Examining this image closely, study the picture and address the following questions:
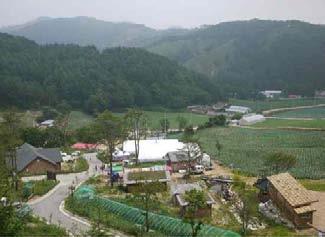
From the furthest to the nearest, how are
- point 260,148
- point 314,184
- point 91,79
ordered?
point 91,79, point 260,148, point 314,184

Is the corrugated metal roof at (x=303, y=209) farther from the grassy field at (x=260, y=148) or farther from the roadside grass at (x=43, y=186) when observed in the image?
the roadside grass at (x=43, y=186)

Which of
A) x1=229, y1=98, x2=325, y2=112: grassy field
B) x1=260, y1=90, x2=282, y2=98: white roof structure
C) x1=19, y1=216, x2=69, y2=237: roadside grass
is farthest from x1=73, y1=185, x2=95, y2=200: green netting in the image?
x1=260, y1=90, x2=282, y2=98: white roof structure

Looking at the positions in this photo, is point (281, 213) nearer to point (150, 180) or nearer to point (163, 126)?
point (150, 180)

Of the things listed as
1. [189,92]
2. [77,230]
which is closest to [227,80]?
[189,92]

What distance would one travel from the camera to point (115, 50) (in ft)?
352

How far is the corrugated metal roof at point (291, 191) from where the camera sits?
24.0 m

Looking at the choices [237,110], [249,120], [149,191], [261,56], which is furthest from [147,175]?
[261,56]

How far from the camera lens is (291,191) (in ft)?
82.5

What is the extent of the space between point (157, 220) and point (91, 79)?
6972 centimetres

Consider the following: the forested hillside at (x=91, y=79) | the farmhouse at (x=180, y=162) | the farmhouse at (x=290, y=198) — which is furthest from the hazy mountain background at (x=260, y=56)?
the farmhouse at (x=290, y=198)

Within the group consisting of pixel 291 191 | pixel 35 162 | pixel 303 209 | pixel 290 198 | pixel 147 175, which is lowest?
pixel 35 162

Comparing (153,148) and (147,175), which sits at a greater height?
(147,175)

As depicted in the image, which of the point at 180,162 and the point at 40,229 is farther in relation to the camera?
the point at 180,162

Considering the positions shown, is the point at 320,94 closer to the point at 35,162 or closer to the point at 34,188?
the point at 35,162
